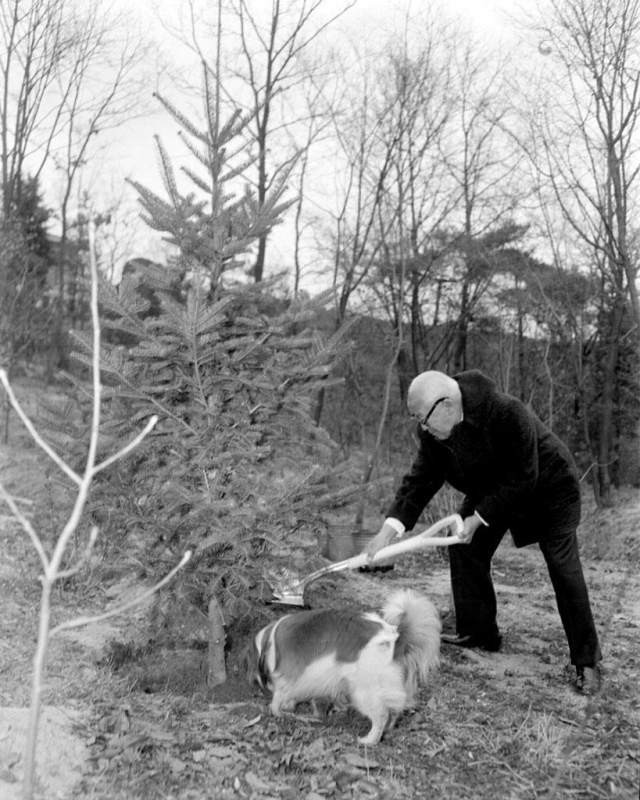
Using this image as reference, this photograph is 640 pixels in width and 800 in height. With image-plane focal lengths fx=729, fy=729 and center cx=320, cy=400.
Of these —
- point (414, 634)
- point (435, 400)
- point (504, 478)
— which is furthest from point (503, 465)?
point (414, 634)

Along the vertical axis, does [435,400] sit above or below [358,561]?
above

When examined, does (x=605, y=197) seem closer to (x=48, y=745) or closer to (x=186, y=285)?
(x=186, y=285)

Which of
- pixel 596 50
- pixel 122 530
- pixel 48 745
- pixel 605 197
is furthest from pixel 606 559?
pixel 48 745

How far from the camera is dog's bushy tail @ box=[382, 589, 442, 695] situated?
3.65m

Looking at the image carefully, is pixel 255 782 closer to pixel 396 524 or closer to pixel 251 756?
pixel 251 756

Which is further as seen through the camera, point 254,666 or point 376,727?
point 254,666

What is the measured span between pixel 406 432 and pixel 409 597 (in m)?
13.1

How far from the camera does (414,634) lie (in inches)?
144

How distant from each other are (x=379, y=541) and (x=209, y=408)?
1.27m

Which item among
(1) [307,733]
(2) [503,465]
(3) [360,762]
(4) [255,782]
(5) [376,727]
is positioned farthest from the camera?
(2) [503,465]

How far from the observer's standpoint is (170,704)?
3891 millimetres

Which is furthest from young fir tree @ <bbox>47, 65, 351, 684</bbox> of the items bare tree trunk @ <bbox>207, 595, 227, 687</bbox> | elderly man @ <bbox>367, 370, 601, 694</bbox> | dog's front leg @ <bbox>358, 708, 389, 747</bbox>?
dog's front leg @ <bbox>358, 708, 389, 747</bbox>

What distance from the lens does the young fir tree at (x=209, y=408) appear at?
A: 398 centimetres

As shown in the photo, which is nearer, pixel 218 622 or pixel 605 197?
pixel 218 622
